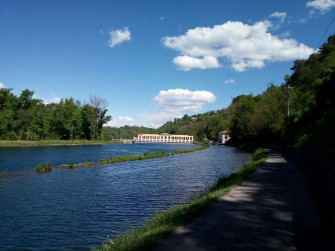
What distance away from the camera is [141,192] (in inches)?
752

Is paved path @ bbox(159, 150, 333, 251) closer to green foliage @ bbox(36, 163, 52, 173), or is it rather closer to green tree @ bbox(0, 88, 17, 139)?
green foliage @ bbox(36, 163, 52, 173)

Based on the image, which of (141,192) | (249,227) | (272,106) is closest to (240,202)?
(249,227)

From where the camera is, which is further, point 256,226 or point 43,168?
point 43,168

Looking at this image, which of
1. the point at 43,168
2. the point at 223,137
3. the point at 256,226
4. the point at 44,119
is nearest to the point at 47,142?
the point at 44,119

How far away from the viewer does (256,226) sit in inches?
305

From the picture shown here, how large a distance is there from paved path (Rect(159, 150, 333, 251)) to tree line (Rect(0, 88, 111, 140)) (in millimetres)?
99171

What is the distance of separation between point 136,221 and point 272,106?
52000mm

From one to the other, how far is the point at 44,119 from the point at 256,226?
114 m

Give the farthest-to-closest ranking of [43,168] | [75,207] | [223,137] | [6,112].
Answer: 1. [223,137]
2. [6,112]
3. [43,168]
4. [75,207]

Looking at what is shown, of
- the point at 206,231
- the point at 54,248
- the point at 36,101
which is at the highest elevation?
the point at 36,101

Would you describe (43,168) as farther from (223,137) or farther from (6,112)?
(223,137)

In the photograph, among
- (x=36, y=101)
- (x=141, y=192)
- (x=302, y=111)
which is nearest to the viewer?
(x=141, y=192)

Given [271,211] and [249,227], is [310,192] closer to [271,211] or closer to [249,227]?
[271,211]

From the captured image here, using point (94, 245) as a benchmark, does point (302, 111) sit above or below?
above
